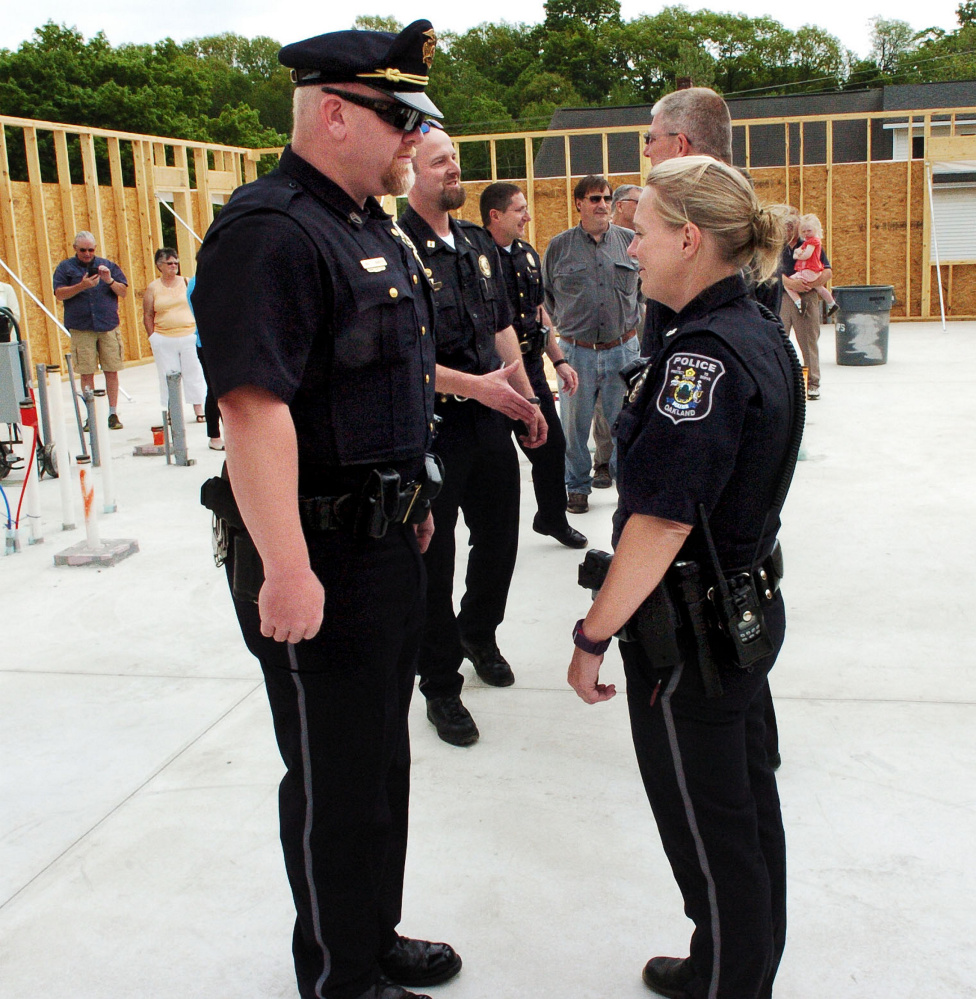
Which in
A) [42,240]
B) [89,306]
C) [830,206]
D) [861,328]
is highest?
[830,206]

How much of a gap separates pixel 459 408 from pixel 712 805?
1.90 meters

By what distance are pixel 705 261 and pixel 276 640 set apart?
1.02 m

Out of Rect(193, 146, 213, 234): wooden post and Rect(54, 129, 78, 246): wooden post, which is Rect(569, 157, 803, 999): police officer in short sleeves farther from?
Rect(193, 146, 213, 234): wooden post

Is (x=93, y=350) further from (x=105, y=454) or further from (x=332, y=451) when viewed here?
(x=332, y=451)

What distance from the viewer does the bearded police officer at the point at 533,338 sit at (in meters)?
5.23

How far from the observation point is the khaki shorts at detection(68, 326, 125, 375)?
403 inches

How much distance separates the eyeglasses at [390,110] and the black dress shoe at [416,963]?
1717mm

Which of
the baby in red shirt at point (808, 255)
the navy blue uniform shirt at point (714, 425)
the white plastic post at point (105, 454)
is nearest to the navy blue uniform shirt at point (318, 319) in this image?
the navy blue uniform shirt at point (714, 425)

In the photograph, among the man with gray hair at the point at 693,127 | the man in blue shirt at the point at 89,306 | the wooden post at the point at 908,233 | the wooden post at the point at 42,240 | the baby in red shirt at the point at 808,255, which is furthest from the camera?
the wooden post at the point at 908,233

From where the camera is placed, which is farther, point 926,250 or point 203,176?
point 926,250

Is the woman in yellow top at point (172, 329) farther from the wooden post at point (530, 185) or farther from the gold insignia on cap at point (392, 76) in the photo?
the wooden post at point (530, 185)

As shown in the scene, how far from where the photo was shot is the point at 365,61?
1822mm

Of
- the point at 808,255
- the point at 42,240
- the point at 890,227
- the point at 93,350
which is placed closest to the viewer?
the point at 808,255

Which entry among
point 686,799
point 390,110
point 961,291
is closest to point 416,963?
point 686,799
